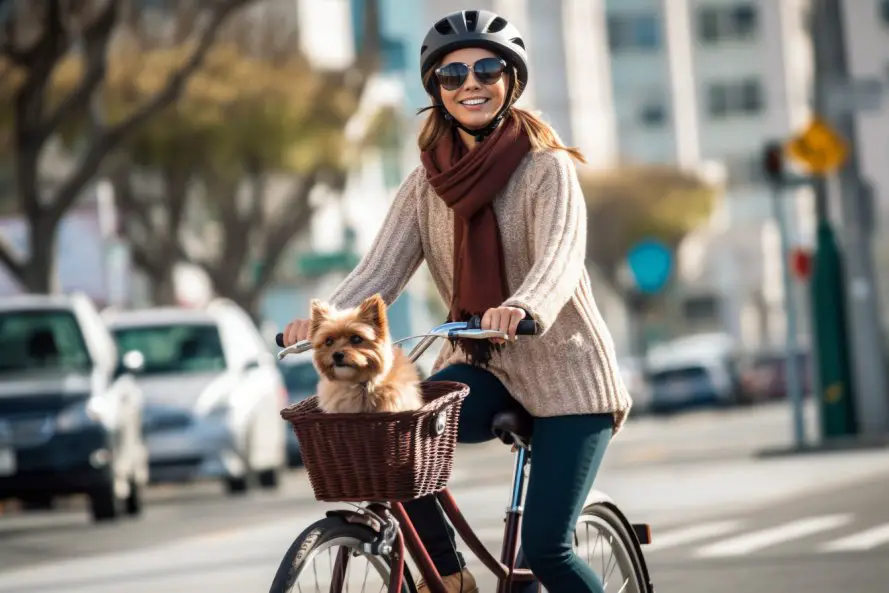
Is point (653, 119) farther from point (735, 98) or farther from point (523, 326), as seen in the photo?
point (523, 326)

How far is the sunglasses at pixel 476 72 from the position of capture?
5656 millimetres

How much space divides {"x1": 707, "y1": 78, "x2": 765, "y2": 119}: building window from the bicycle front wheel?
86.3 meters

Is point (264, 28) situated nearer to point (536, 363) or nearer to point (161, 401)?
point (161, 401)

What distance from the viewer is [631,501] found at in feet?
52.6

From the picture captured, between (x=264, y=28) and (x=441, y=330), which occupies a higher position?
(x=264, y=28)

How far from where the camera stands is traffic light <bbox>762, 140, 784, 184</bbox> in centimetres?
2189

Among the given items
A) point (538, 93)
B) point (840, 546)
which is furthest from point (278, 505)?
point (538, 93)

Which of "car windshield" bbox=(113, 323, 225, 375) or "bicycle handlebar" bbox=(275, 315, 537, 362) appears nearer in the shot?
"bicycle handlebar" bbox=(275, 315, 537, 362)

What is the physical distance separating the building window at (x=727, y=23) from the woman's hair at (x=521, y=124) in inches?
3395

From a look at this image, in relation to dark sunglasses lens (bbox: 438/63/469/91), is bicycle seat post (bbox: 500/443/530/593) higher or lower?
lower

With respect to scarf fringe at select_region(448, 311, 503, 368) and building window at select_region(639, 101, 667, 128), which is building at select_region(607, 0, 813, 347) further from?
scarf fringe at select_region(448, 311, 503, 368)

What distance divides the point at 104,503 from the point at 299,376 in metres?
12.3

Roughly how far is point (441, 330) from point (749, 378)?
45.6 metres

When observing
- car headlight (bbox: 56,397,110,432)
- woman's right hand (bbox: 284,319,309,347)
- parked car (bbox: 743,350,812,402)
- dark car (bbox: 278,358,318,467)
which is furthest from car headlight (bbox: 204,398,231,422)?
parked car (bbox: 743,350,812,402)
